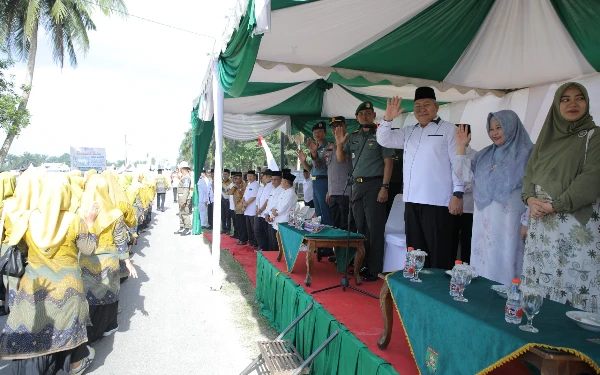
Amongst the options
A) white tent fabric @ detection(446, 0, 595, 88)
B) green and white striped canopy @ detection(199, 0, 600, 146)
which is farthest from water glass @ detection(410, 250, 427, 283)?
white tent fabric @ detection(446, 0, 595, 88)

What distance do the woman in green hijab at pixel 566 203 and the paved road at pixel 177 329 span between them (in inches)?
90.3

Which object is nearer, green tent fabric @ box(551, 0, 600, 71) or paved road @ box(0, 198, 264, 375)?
green tent fabric @ box(551, 0, 600, 71)

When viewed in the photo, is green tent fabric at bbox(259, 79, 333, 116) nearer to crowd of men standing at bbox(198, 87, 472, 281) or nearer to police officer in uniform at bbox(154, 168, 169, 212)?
crowd of men standing at bbox(198, 87, 472, 281)

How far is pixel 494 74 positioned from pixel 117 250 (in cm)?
470

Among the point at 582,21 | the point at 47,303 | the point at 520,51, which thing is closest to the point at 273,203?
the point at 47,303

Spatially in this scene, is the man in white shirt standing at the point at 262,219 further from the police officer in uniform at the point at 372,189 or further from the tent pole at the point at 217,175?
the police officer in uniform at the point at 372,189

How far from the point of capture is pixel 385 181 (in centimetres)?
A: 334

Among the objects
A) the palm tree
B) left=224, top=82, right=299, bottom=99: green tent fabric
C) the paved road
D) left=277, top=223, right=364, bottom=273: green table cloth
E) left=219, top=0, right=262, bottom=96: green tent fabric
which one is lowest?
the paved road

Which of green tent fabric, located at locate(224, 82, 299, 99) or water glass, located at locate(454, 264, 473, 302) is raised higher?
green tent fabric, located at locate(224, 82, 299, 99)

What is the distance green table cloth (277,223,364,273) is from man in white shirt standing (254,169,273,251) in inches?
107

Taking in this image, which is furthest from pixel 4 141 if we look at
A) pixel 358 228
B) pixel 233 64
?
pixel 358 228

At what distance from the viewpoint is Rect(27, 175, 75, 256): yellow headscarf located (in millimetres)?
2297

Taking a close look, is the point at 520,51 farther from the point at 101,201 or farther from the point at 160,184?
the point at 160,184

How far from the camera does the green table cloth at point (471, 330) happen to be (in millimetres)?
1173
